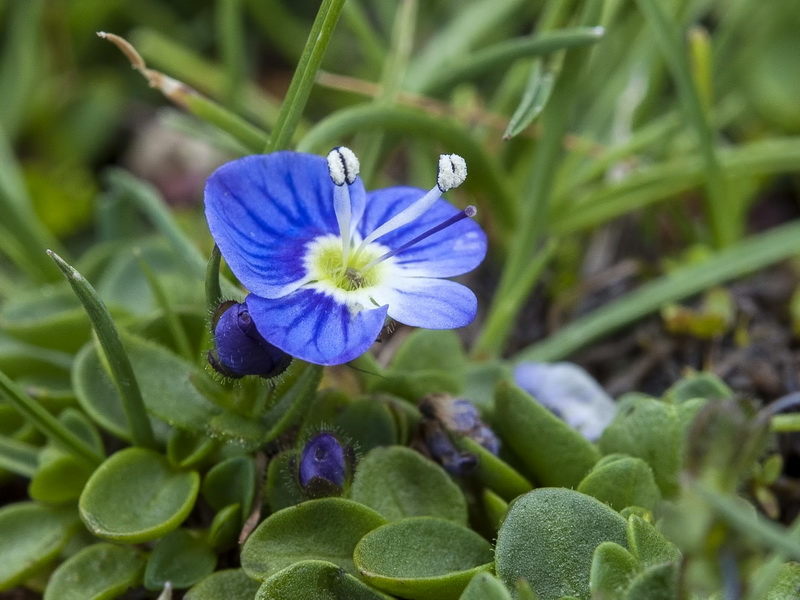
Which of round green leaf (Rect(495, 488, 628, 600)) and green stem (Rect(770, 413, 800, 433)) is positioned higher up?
green stem (Rect(770, 413, 800, 433))

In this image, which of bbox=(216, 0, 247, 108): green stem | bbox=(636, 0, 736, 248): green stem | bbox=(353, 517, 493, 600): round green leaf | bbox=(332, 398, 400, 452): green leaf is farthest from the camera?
bbox=(216, 0, 247, 108): green stem

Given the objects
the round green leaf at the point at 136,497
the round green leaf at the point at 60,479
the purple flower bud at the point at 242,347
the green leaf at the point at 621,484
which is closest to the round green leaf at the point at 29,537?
the round green leaf at the point at 60,479

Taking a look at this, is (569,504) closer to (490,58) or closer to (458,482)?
(458,482)

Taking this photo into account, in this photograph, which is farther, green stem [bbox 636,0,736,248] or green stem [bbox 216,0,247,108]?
green stem [bbox 216,0,247,108]

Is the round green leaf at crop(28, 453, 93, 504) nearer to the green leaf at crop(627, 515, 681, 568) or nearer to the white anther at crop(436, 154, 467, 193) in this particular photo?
the white anther at crop(436, 154, 467, 193)

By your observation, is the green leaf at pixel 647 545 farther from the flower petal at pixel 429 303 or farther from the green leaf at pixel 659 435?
the flower petal at pixel 429 303

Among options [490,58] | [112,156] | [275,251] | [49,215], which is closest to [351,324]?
[275,251]

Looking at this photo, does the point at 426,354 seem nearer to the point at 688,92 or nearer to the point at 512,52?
the point at 512,52

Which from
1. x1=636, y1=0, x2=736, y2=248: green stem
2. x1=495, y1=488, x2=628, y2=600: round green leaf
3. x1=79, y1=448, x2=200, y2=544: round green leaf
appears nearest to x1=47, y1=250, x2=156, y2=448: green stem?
x1=79, y1=448, x2=200, y2=544: round green leaf
